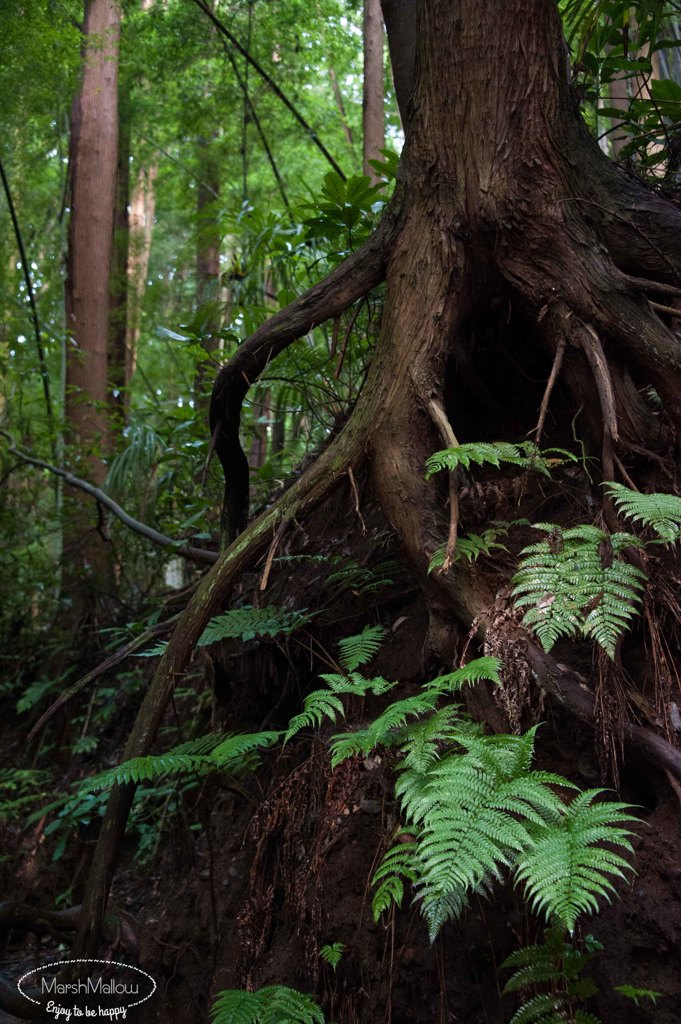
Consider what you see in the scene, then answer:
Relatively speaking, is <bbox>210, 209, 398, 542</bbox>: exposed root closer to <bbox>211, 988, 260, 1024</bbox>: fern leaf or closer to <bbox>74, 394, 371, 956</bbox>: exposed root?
<bbox>74, 394, 371, 956</bbox>: exposed root

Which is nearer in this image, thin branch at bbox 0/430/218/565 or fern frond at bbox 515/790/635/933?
fern frond at bbox 515/790/635/933

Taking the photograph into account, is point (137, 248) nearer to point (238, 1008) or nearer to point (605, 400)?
point (605, 400)

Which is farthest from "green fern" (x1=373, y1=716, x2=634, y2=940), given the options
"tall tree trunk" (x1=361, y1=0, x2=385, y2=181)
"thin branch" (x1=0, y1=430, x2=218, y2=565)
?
"tall tree trunk" (x1=361, y1=0, x2=385, y2=181)

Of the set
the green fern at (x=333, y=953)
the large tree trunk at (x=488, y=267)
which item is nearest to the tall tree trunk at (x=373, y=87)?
the large tree trunk at (x=488, y=267)

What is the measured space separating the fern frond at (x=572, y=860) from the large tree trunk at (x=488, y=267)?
0.91 metres

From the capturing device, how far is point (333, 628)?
3.75 metres

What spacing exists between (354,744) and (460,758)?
37cm

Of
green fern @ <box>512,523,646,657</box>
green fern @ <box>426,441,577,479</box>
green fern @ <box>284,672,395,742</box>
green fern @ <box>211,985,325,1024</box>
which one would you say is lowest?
green fern @ <box>211,985,325,1024</box>

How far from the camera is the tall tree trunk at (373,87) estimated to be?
25.5 feet

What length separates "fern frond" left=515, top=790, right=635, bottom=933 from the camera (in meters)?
1.68

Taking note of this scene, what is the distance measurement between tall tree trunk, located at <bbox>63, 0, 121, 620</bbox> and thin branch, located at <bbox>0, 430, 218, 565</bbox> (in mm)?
475

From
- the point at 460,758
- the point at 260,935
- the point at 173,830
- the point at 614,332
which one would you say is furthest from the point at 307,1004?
the point at 614,332

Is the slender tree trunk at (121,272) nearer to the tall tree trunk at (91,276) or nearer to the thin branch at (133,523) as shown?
the tall tree trunk at (91,276)

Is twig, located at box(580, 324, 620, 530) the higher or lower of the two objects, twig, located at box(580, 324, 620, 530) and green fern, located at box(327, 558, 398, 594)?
the higher
